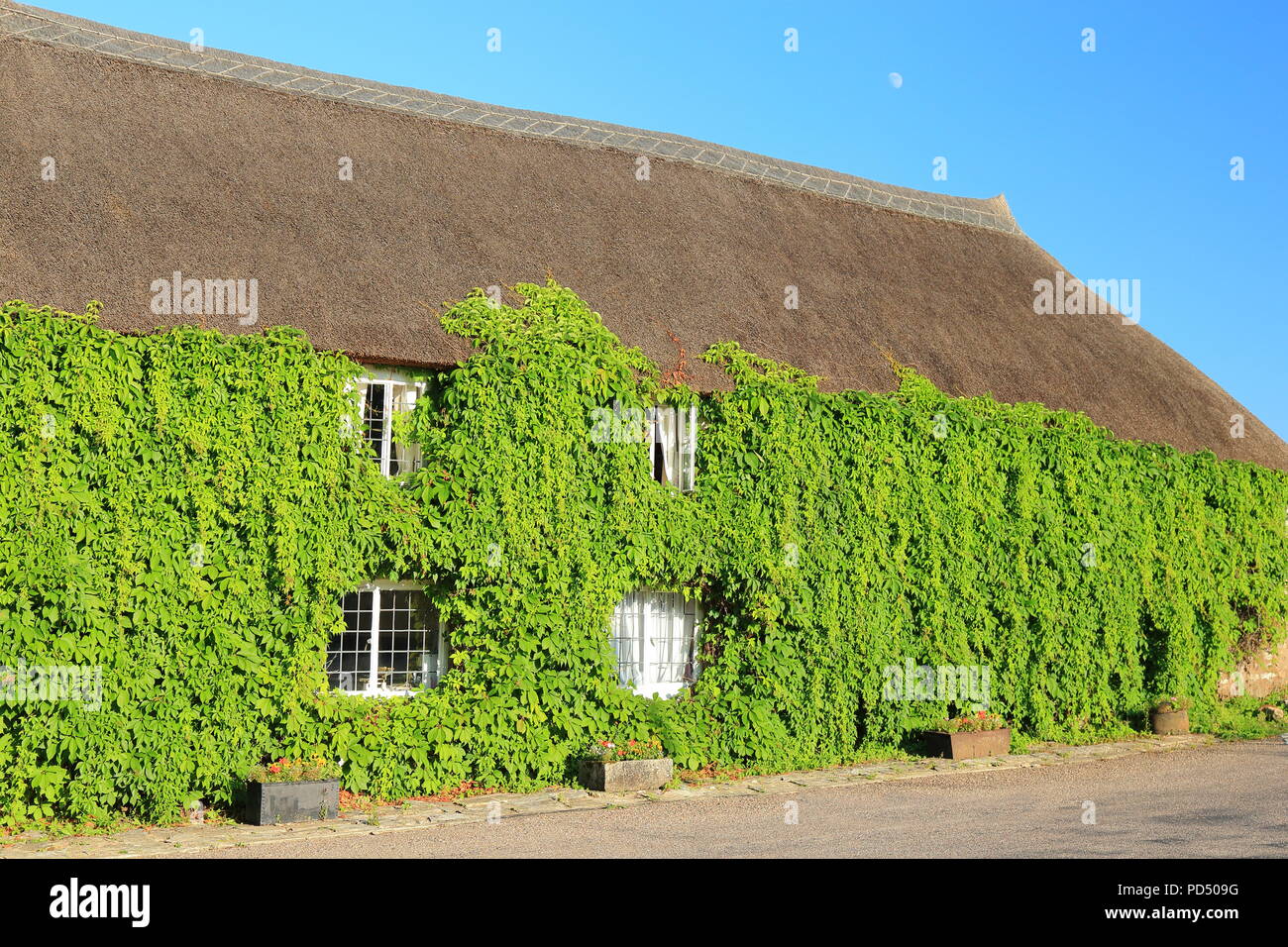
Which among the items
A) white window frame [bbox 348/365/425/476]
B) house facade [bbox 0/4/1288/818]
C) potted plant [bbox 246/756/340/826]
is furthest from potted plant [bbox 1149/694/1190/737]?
potted plant [bbox 246/756/340/826]

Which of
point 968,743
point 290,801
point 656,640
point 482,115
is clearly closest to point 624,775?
point 656,640

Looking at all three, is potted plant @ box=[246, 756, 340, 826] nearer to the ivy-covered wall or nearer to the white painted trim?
the ivy-covered wall

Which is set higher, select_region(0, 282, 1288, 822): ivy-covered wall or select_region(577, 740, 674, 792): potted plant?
select_region(0, 282, 1288, 822): ivy-covered wall

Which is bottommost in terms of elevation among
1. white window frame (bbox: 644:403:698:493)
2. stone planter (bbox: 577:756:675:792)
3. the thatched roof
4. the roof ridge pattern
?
stone planter (bbox: 577:756:675:792)

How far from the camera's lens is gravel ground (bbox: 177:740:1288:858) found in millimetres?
8742

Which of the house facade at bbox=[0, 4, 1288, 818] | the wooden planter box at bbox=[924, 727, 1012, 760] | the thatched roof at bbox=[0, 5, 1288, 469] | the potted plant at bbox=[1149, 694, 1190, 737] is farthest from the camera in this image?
the potted plant at bbox=[1149, 694, 1190, 737]

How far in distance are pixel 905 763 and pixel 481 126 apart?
983cm

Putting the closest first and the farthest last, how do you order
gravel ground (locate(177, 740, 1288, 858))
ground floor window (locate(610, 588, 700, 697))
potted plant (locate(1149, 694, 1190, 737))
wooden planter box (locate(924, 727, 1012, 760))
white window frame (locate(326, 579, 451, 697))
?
gravel ground (locate(177, 740, 1288, 858)) < white window frame (locate(326, 579, 451, 697)) < ground floor window (locate(610, 588, 700, 697)) < wooden planter box (locate(924, 727, 1012, 760)) < potted plant (locate(1149, 694, 1190, 737))

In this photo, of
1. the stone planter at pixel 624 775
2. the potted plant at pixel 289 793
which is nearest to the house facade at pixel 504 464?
the stone planter at pixel 624 775

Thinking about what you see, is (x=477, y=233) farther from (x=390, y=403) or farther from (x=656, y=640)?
(x=656, y=640)

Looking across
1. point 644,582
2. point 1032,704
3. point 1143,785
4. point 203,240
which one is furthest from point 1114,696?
point 203,240

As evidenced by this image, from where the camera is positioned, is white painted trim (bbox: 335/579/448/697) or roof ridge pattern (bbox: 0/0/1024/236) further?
roof ridge pattern (bbox: 0/0/1024/236)

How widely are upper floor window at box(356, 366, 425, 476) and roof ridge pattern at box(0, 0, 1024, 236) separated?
4.93 metres
